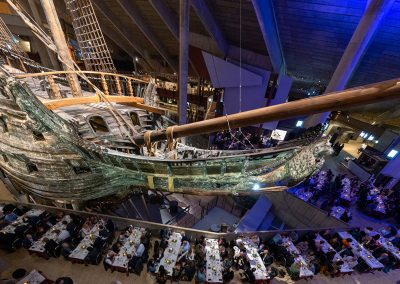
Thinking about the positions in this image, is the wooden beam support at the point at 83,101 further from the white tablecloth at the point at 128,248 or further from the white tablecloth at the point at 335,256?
the white tablecloth at the point at 335,256

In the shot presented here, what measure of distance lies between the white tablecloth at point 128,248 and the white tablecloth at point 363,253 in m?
8.13

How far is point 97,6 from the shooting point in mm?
12602

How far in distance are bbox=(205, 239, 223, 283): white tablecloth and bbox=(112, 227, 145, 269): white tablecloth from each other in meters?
2.44

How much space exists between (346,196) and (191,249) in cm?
826

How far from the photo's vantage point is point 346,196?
984cm

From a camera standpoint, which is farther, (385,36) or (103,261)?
(385,36)

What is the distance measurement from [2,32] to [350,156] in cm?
2252

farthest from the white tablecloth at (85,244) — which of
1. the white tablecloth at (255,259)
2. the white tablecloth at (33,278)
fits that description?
the white tablecloth at (255,259)

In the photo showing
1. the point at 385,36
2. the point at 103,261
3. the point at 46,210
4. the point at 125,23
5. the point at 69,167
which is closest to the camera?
the point at 69,167

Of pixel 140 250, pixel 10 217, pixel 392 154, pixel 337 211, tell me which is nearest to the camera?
pixel 140 250

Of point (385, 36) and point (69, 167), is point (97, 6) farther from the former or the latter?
point (385, 36)

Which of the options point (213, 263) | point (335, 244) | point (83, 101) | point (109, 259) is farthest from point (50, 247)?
point (335, 244)

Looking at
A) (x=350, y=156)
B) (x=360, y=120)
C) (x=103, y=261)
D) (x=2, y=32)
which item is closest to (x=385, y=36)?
(x=350, y=156)

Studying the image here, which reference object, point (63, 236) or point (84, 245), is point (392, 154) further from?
point (63, 236)
